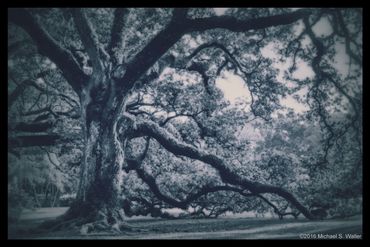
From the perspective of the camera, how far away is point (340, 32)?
11.9m

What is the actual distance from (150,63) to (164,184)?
16.7 feet

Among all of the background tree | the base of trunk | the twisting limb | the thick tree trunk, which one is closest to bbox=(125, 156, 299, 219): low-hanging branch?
the background tree

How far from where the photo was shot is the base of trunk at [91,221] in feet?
30.5

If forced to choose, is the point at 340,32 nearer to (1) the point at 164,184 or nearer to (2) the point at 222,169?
(2) the point at 222,169

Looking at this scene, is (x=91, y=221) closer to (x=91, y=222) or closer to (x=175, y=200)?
(x=91, y=222)

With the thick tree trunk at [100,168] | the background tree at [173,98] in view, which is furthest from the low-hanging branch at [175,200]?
the thick tree trunk at [100,168]

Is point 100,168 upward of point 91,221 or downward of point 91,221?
upward

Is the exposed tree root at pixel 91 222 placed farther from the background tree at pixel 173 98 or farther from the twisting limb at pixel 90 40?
the twisting limb at pixel 90 40

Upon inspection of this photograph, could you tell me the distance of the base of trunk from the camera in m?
9.30

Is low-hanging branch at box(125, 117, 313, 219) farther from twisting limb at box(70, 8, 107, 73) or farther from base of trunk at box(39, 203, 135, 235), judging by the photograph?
base of trunk at box(39, 203, 135, 235)

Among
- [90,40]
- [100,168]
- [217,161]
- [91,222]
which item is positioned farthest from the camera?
[217,161]

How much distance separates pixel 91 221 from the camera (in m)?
9.59

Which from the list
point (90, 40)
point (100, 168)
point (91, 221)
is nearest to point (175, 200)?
point (100, 168)
